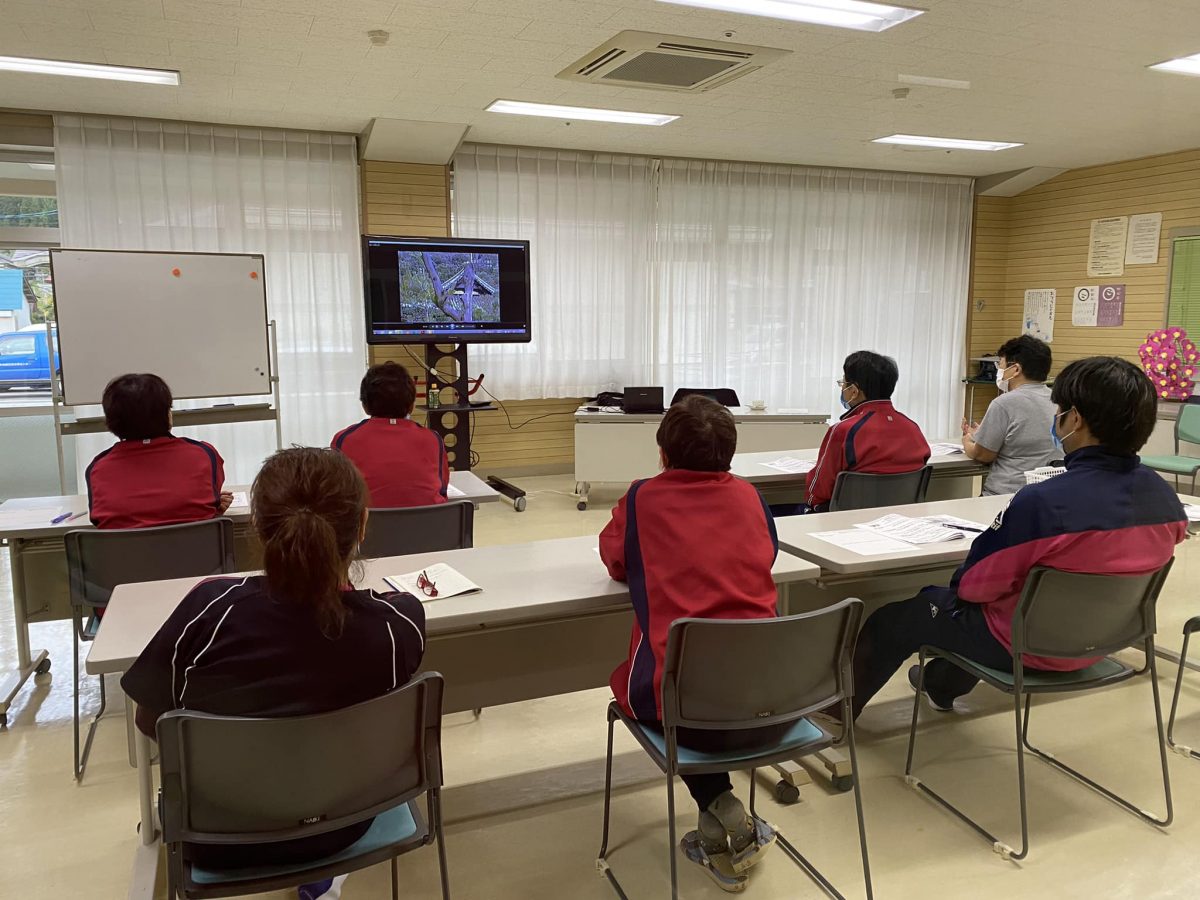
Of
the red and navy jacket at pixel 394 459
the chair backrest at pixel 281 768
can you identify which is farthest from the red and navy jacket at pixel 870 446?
the chair backrest at pixel 281 768

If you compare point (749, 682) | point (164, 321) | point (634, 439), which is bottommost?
point (634, 439)

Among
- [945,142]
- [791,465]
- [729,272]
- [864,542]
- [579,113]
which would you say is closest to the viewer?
[864,542]

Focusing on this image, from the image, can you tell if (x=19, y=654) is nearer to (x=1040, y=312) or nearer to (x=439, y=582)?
(x=439, y=582)

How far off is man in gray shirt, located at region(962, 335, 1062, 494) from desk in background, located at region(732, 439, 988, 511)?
15cm

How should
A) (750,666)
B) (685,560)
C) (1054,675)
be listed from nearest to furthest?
(750,666) → (685,560) → (1054,675)

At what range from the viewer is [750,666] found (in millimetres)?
1738

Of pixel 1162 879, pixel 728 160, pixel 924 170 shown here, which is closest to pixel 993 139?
pixel 924 170

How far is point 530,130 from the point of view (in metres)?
6.00

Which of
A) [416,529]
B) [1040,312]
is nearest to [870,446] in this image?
[416,529]

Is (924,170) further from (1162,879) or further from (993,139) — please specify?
(1162,879)

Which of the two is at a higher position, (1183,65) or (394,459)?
(1183,65)

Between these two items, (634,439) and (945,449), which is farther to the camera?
(634,439)

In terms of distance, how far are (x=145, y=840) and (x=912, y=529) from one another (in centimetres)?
225

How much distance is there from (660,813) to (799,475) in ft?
6.23
